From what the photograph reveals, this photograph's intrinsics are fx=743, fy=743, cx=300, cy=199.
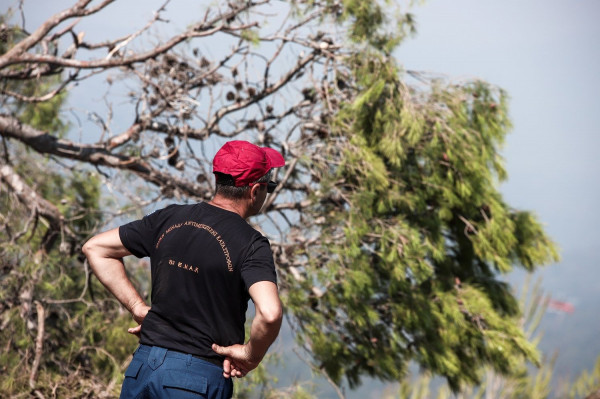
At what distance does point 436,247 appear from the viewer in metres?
5.96

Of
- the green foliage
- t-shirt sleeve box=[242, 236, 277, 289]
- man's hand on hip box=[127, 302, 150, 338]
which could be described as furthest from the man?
the green foliage

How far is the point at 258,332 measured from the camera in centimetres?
197

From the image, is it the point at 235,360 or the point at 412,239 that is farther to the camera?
the point at 412,239

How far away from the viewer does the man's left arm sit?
7.58 feet

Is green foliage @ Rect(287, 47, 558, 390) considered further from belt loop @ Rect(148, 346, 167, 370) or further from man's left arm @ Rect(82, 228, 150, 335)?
belt loop @ Rect(148, 346, 167, 370)

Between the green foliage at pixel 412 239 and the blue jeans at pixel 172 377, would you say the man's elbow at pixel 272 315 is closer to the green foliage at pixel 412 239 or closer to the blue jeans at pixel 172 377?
the blue jeans at pixel 172 377

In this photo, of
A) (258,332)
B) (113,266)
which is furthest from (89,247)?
(258,332)

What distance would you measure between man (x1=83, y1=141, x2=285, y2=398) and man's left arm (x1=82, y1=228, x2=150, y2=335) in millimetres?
159

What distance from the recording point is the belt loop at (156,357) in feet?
6.82

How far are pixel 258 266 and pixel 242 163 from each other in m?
0.32

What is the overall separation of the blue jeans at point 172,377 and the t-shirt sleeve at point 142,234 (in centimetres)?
31

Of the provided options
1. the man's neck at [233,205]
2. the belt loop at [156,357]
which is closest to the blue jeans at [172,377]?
the belt loop at [156,357]

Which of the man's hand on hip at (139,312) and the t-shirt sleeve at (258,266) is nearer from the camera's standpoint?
the t-shirt sleeve at (258,266)

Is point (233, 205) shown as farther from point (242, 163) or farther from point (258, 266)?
point (258, 266)
